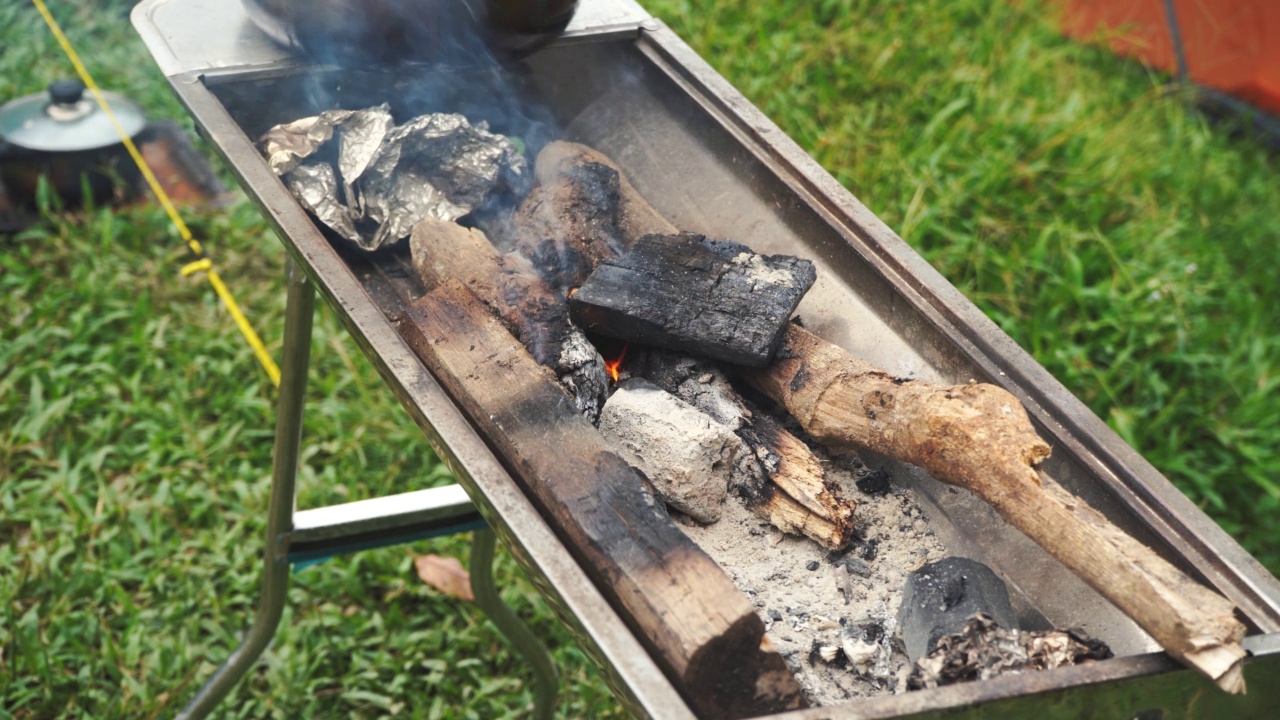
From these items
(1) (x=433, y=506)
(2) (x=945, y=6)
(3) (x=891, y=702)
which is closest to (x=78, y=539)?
(1) (x=433, y=506)

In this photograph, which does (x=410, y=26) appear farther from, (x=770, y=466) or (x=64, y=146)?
(x=64, y=146)

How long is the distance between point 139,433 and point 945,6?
3859 millimetres

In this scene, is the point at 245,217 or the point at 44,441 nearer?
the point at 44,441

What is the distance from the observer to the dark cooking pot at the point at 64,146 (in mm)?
3641

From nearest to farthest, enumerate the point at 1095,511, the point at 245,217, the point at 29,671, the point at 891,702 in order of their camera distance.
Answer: the point at 891,702
the point at 1095,511
the point at 29,671
the point at 245,217

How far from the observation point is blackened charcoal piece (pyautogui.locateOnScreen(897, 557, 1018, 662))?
154 cm

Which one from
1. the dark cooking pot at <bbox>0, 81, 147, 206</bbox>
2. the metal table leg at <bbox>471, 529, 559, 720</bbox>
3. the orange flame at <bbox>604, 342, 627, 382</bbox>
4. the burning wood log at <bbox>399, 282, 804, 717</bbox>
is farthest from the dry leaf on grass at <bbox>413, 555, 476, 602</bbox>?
the dark cooking pot at <bbox>0, 81, 147, 206</bbox>

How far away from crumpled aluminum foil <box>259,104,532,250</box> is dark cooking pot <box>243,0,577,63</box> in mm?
141

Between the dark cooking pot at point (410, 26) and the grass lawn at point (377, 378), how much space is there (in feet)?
4.47

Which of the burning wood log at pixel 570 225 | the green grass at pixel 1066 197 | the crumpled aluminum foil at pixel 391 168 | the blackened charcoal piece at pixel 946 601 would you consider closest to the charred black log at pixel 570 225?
the burning wood log at pixel 570 225

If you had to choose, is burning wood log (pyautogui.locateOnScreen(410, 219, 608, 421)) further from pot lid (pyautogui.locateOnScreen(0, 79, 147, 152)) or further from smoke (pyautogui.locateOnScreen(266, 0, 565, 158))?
pot lid (pyautogui.locateOnScreen(0, 79, 147, 152))

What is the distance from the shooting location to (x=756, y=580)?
170cm

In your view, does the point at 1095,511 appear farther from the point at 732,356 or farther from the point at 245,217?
the point at 245,217

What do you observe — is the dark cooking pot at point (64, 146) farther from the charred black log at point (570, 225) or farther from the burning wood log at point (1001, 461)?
the burning wood log at point (1001, 461)
